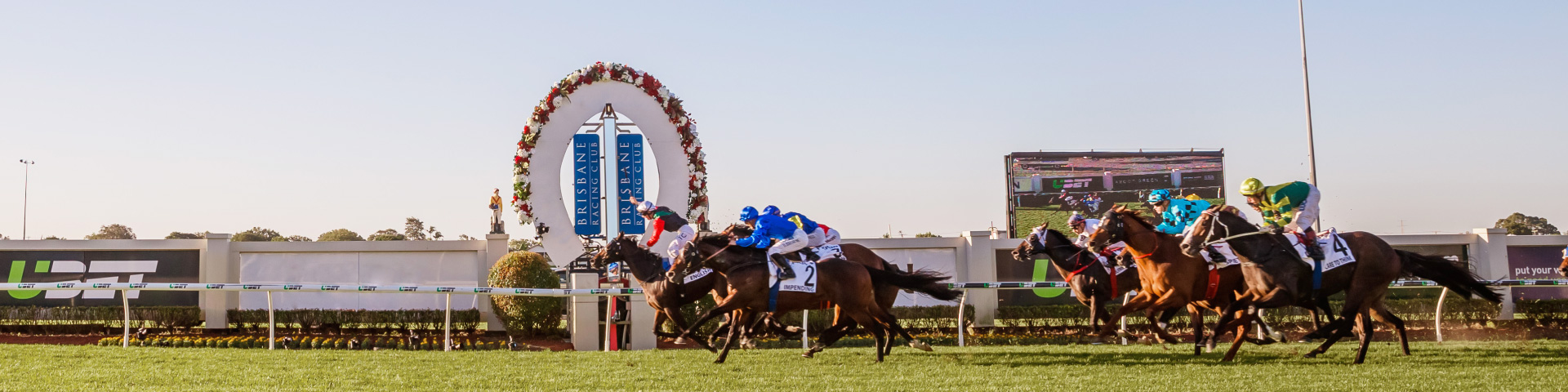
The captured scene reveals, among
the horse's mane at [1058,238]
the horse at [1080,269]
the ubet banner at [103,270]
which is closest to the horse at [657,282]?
Result: the horse at [1080,269]

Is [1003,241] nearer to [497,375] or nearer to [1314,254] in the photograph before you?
[1314,254]

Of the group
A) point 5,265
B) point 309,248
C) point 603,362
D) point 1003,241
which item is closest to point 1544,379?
point 603,362

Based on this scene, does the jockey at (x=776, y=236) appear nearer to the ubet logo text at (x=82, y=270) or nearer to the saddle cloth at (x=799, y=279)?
the saddle cloth at (x=799, y=279)

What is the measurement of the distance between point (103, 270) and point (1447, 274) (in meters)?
14.8

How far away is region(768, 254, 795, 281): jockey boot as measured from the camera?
7844 millimetres

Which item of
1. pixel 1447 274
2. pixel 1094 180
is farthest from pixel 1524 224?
pixel 1447 274

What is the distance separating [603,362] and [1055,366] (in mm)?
3012

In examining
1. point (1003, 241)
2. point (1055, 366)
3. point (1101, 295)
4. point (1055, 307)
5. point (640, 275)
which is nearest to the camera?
point (1055, 366)

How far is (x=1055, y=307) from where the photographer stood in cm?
1348

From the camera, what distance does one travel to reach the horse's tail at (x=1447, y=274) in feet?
27.5

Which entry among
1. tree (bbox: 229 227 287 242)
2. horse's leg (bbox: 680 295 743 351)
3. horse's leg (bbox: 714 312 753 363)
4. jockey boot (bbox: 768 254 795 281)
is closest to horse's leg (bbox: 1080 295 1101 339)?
jockey boot (bbox: 768 254 795 281)

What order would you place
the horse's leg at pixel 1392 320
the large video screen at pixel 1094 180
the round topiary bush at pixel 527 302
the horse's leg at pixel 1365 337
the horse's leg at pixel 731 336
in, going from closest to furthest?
the horse's leg at pixel 1365 337 → the horse's leg at pixel 731 336 → the horse's leg at pixel 1392 320 → the round topiary bush at pixel 527 302 → the large video screen at pixel 1094 180

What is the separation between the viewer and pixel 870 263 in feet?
30.7

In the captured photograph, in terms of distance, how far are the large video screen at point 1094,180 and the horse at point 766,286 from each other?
15.1 m
